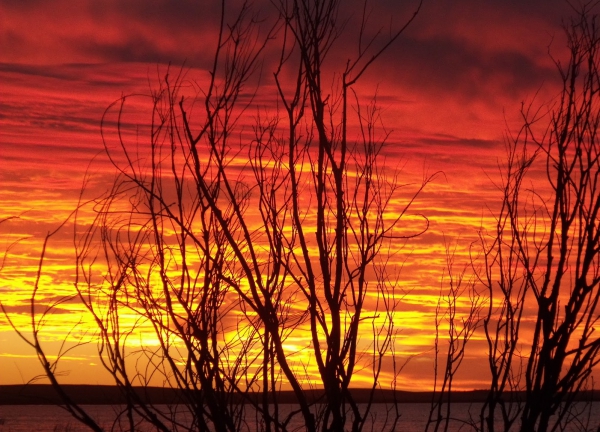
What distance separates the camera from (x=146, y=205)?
10.9 ft

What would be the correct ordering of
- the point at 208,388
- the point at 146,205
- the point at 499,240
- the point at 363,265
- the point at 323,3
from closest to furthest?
the point at 208,388 → the point at 363,265 → the point at 323,3 → the point at 146,205 → the point at 499,240

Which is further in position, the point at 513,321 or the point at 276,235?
the point at 513,321

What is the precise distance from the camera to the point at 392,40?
106 inches

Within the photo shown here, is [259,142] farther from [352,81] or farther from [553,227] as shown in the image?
[553,227]

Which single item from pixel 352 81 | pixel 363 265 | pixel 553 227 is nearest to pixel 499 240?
pixel 553 227

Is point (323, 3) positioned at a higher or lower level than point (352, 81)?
higher

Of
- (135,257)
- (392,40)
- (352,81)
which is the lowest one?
(135,257)

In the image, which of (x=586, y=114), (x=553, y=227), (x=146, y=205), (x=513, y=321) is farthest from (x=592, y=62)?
(x=146, y=205)

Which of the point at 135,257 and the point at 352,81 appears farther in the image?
the point at 135,257

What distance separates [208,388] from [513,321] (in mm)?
1562

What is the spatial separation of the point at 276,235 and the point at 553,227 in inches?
43.6

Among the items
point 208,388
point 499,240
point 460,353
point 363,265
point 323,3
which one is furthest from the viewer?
point 460,353

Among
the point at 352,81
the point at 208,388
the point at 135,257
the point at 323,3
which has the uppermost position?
the point at 323,3

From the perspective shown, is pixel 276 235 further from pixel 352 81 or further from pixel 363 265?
pixel 352 81
